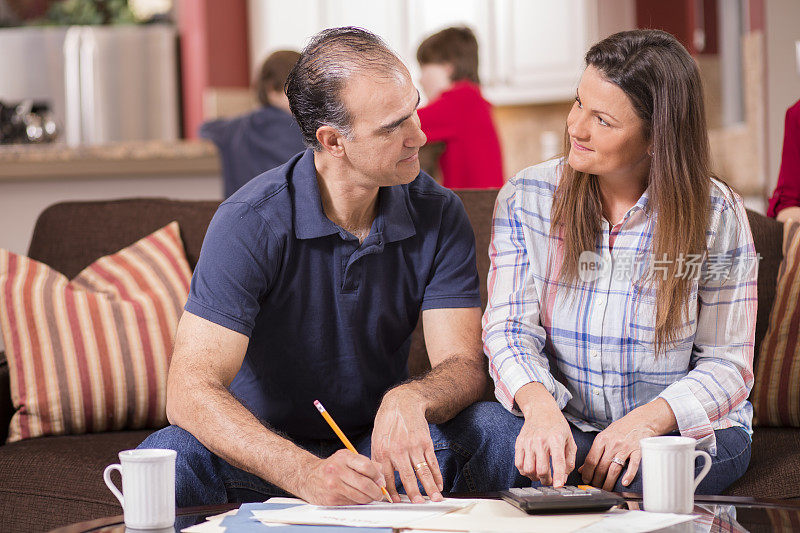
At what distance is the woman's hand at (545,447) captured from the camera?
149 cm

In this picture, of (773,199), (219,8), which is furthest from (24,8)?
Answer: (773,199)

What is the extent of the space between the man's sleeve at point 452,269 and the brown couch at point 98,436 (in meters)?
0.36

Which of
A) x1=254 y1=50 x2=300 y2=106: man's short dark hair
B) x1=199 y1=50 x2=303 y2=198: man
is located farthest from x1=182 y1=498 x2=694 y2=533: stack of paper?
x1=254 y1=50 x2=300 y2=106: man's short dark hair

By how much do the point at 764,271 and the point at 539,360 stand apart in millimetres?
680

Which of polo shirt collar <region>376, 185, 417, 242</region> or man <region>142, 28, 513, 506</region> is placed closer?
man <region>142, 28, 513, 506</region>

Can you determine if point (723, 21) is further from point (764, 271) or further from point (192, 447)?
point (192, 447)

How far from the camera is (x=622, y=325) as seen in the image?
1688mm

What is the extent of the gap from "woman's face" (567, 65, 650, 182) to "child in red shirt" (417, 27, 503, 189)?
1.62m

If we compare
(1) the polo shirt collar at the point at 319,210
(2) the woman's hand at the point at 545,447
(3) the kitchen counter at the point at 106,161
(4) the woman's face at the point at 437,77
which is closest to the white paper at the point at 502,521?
(2) the woman's hand at the point at 545,447

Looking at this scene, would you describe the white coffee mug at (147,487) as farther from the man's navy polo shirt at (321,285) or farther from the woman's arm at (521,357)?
the woman's arm at (521,357)

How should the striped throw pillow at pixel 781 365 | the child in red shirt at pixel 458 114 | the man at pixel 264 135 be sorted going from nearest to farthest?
1. the striped throw pillow at pixel 781 365
2. the man at pixel 264 135
3. the child in red shirt at pixel 458 114

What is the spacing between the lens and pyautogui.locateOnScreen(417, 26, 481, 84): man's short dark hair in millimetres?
3398

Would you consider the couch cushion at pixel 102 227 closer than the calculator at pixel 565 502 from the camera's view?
No

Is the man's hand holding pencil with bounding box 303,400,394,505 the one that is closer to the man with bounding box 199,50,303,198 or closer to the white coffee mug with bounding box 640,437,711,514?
the white coffee mug with bounding box 640,437,711,514
